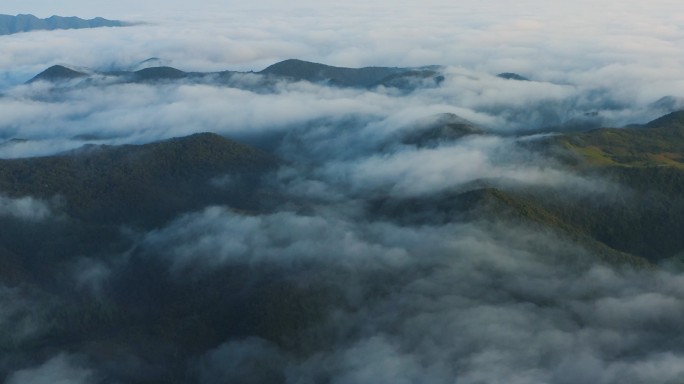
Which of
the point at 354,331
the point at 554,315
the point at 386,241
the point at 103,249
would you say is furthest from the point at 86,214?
the point at 554,315

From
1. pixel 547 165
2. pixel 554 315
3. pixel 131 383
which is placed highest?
pixel 547 165

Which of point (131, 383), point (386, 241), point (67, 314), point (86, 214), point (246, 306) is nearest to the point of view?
point (131, 383)

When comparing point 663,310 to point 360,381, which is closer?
point 360,381

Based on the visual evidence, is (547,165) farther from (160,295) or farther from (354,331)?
(160,295)

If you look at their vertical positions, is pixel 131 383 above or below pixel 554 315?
below

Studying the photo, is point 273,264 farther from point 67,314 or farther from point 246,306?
point 67,314

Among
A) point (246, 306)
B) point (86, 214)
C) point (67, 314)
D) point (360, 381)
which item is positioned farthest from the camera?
point (86, 214)

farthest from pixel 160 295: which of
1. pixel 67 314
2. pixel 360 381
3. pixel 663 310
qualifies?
pixel 663 310

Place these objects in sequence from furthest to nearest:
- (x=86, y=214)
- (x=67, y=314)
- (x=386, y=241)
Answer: (x=86, y=214)
(x=386, y=241)
(x=67, y=314)

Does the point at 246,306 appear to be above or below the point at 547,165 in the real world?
below
